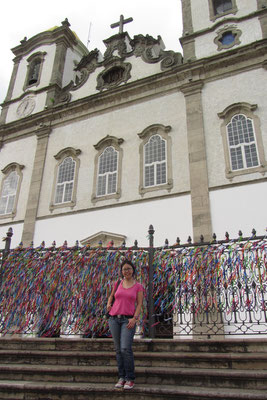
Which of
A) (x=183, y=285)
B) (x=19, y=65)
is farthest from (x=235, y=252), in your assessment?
(x=19, y=65)

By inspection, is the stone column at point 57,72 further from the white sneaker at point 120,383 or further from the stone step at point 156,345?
the white sneaker at point 120,383

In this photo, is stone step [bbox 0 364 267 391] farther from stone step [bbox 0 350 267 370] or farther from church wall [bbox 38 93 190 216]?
church wall [bbox 38 93 190 216]

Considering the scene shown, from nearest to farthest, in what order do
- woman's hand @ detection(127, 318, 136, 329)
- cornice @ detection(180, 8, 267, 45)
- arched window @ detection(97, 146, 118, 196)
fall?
1. woman's hand @ detection(127, 318, 136, 329)
2. arched window @ detection(97, 146, 118, 196)
3. cornice @ detection(180, 8, 267, 45)

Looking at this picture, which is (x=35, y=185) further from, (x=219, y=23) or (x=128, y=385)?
(x=128, y=385)

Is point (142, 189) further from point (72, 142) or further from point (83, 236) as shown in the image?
point (72, 142)

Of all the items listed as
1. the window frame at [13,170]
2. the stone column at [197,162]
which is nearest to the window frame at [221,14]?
the stone column at [197,162]

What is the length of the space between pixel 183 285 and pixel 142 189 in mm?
6479

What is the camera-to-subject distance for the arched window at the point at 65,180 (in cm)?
1457

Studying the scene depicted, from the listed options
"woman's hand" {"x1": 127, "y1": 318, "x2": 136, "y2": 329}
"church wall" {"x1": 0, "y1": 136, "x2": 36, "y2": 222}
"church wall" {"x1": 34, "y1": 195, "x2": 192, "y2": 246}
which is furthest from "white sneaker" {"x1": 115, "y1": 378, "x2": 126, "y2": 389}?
"church wall" {"x1": 0, "y1": 136, "x2": 36, "y2": 222}

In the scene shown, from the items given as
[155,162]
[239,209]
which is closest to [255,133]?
[239,209]

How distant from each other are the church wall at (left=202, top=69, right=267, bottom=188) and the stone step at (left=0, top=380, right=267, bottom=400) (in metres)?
8.37

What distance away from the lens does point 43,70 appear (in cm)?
1995

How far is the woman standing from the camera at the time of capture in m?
4.13

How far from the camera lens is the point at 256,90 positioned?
1260 cm
